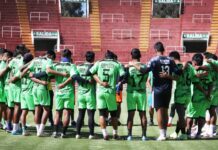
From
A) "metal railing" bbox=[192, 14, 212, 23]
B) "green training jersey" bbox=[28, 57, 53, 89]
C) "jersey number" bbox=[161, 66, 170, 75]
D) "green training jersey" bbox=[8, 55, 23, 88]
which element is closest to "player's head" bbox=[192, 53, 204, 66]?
"jersey number" bbox=[161, 66, 170, 75]

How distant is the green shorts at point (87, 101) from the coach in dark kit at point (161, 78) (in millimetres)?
1348

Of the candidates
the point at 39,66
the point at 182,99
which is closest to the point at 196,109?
the point at 182,99

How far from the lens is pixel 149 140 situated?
1165 centimetres

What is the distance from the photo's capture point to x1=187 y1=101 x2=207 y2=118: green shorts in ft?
39.7

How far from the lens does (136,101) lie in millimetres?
11773

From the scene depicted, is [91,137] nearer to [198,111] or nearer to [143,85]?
[143,85]

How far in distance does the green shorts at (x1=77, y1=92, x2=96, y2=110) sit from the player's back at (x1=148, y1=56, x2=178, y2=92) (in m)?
1.54

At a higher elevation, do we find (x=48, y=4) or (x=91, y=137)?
(x=48, y=4)

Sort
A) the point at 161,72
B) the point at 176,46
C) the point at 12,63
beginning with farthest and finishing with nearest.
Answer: the point at 176,46, the point at 12,63, the point at 161,72

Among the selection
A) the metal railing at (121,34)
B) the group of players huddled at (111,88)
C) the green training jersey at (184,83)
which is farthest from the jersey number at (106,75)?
the metal railing at (121,34)

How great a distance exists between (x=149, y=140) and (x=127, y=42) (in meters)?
21.8

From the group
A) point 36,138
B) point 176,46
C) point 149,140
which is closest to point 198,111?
point 149,140

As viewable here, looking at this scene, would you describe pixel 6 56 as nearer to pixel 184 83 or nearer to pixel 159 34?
pixel 184 83

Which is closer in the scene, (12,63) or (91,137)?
(91,137)
